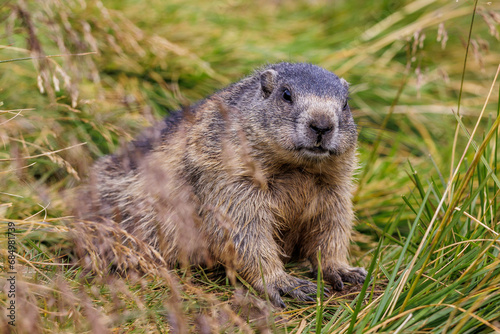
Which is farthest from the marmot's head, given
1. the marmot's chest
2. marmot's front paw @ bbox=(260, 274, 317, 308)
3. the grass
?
marmot's front paw @ bbox=(260, 274, 317, 308)

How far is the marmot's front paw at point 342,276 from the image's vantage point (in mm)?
4055

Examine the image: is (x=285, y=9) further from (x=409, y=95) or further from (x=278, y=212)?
(x=278, y=212)

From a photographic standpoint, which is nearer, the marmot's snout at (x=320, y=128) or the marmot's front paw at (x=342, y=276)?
the marmot's snout at (x=320, y=128)

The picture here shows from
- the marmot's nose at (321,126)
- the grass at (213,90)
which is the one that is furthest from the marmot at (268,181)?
the grass at (213,90)

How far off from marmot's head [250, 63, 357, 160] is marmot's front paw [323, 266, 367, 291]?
91cm

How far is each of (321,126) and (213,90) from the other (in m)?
3.38

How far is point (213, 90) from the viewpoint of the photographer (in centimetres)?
696

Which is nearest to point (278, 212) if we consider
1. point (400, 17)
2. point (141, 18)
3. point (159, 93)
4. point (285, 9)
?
point (159, 93)

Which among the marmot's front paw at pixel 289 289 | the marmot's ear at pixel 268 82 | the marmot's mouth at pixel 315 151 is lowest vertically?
the marmot's front paw at pixel 289 289

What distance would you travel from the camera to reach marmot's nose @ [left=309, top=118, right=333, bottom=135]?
3.81 meters

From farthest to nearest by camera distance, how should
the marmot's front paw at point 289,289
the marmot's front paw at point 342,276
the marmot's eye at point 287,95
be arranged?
the marmot's eye at point 287,95, the marmot's front paw at point 342,276, the marmot's front paw at point 289,289

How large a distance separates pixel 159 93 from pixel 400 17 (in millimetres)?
4232

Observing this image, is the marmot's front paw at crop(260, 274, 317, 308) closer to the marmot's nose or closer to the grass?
the grass

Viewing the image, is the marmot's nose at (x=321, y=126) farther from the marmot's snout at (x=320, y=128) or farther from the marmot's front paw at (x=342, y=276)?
the marmot's front paw at (x=342, y=276)
